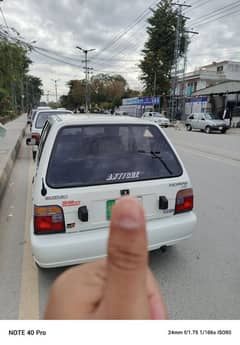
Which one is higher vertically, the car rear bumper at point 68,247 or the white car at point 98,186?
the white car at point 98,186

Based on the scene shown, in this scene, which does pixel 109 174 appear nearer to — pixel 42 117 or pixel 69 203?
pixel 69 203

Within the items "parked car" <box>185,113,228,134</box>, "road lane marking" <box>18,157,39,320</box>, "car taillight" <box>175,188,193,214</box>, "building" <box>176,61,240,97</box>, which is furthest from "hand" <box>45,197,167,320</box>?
"building" <box>176,61,240,97</box>

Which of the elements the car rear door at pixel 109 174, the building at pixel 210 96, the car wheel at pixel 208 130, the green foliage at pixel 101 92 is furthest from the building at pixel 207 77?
the car rear door at pixel 109 174

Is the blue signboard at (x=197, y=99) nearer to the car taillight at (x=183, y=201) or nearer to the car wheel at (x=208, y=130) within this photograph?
the car wheel at (x=208, y=130)

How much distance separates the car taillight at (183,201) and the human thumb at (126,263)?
6.07 feet

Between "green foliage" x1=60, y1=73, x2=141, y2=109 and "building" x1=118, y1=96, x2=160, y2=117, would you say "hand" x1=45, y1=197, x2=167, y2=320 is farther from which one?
"green foliage" x1=60, y1=73, x2=141, y2=109

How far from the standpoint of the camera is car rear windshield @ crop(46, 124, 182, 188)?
2.42m

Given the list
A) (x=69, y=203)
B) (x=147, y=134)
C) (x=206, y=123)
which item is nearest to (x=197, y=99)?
(x=206, y=123)

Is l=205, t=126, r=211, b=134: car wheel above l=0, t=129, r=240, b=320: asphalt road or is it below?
above

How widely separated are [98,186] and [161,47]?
4631 centimetres

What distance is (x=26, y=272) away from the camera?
2770 mm

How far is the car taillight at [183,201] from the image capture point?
2773 millimetres

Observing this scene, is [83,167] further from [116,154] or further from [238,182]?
[238,182]

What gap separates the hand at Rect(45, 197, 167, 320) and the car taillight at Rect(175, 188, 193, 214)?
67.3 inches
